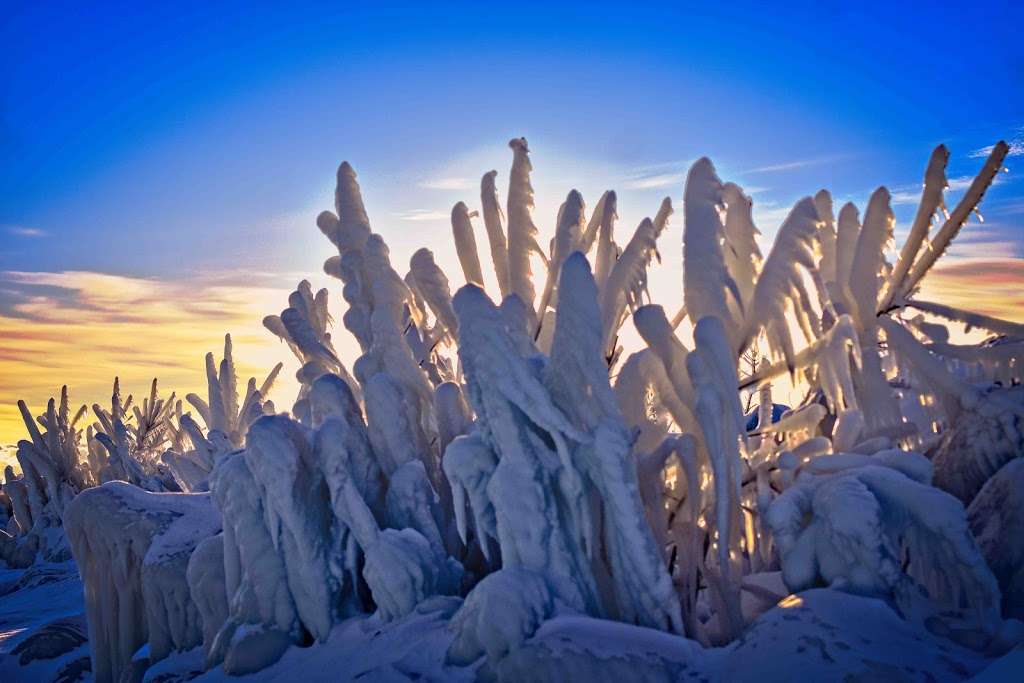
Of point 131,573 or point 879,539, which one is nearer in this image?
point 879,539

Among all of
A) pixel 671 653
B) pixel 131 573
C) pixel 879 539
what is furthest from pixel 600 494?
pixel 131 573

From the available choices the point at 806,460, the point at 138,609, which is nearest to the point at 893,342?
the point at 806,460

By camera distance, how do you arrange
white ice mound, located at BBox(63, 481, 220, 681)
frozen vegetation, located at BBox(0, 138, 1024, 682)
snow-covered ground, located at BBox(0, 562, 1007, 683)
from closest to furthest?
snow-covered ground, located at BBox(0, 562, 1007, 683) < frozen vegetation, located at BBox(0, 138, 1024, 682) < white ice mound, located at BBox(63, 481, 220, 681)

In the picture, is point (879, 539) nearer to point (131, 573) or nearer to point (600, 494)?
point (600, 494)

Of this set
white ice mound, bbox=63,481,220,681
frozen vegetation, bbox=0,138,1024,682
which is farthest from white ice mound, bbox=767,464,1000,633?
white ice mound, bbox=63,481,220,681

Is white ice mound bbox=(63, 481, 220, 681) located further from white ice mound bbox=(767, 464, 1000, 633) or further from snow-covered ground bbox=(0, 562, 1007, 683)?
white ice mound bbox=(767, 464, 1000, 633)

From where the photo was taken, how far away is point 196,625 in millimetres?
8836

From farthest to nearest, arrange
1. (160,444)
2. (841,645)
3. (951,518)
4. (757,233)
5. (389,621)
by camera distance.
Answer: (160,444)
(757,233)
(389,621)
(951,518)
(841,645)

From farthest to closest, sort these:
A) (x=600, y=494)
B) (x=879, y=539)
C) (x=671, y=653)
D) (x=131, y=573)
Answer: (x=131, y=573) < (x=600, y=494) < (x=879, y=539) < (x=671, y=653)

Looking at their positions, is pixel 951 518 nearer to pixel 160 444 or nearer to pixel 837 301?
pixel 837 301

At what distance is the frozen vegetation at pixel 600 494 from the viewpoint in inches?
236

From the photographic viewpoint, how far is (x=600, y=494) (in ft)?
22.0

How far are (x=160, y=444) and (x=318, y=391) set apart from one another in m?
19.3

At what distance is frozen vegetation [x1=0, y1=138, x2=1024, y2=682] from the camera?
19.7 feet
